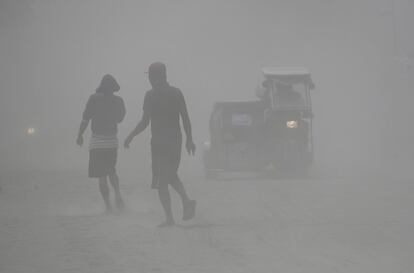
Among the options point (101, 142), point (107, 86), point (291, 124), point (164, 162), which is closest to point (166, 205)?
point (164, 162)

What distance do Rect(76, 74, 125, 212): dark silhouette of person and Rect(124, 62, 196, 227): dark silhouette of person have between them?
76.4 inches

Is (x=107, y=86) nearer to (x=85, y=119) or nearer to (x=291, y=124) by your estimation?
(x=85, y=119)

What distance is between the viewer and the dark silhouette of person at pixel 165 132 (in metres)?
11.9

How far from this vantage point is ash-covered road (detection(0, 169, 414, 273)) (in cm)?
904

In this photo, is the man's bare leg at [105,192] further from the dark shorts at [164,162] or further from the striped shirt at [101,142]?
the dark shorts at [164,162]

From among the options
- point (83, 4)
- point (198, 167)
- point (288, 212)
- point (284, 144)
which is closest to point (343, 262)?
point (288, 212)

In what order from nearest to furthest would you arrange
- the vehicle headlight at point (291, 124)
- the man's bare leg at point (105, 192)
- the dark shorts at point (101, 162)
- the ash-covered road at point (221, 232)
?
the ash-covered road at point (221, 232) → the man's bare leg at point (105, 192) → the dark shorts at point (101, 162) → the vehicle headlight at point (291, 124)

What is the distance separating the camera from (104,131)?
13898 mm

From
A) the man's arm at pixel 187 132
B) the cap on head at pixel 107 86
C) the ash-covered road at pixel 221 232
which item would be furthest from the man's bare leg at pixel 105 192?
the man's arm at pixel 187 132

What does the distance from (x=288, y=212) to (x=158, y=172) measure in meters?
2.24

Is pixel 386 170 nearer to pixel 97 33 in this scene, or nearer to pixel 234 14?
pixel 234 14

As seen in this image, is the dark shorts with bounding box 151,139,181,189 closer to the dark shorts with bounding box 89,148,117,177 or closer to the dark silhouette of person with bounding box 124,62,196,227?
the dark silhouette of person with bounding box 124,62,196,227

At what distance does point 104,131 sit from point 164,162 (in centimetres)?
222

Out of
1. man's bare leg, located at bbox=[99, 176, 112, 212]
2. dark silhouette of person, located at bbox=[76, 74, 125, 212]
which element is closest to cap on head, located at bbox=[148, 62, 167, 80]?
dark silhouette of person, located at bbox=[76, 74, 125, 212]
